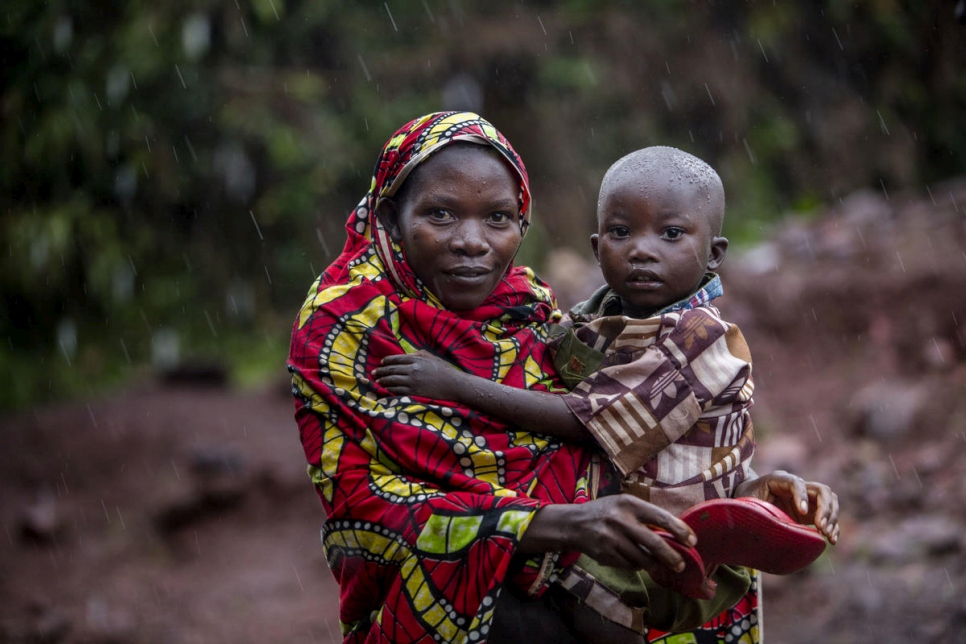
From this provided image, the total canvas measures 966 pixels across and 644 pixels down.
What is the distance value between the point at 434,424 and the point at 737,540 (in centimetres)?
70

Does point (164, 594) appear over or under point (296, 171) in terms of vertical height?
under

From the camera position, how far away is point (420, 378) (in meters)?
2.31

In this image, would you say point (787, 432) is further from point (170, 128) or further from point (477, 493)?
point (170, 128)

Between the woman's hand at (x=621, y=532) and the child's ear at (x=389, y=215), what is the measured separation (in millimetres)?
828

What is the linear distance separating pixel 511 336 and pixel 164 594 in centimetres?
517

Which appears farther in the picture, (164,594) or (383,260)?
(164,594)

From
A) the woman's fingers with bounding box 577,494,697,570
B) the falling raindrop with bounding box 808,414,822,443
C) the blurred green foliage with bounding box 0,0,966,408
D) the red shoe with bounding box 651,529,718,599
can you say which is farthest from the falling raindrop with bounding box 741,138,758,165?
the woman's fingers with bounding box 577,494,697,570

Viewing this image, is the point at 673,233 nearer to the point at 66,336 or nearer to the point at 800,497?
the point at 800,497

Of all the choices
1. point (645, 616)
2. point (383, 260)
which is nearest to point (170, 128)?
point (383, 260)

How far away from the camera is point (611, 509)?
2047 millimetres

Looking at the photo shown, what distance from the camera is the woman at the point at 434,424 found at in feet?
7.31

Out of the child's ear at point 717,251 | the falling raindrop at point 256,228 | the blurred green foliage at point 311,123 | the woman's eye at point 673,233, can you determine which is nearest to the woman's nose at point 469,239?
the woman's eye at point 673,233

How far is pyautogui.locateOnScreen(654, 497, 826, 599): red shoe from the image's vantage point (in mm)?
2047

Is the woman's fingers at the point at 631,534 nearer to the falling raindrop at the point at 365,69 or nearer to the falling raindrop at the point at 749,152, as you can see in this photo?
the falling raindrop at the point at 365,69
